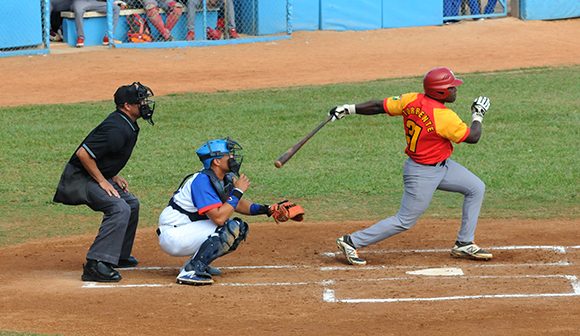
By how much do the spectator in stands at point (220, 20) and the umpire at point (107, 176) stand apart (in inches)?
451

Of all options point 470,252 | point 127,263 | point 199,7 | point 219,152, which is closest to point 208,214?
point 219,152

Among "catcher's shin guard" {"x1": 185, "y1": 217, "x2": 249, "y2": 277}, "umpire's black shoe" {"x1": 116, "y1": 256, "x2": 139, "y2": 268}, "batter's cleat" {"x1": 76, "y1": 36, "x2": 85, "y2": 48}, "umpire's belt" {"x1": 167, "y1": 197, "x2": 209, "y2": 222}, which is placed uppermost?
"batter's cleat" {"x1": 76, "y1": 36, "x2": 85, "y2": 48}

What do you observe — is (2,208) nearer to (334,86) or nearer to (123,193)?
(123,193)

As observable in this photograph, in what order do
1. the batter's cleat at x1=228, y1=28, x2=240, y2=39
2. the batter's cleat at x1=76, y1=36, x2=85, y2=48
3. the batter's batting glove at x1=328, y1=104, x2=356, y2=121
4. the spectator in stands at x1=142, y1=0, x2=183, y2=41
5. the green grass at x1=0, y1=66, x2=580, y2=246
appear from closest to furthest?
the batter's batting glove at x1=328, y1=104, x2=356, y2=121 → the green grass at x1=0, y1=66, x2=580, y2=246 → the spectator in stands at x1=142, y1=0, x2=183, y2=41 → the batter's cleat at x1=76, y1=36, x2=85, y2=48 → the batter's cleat at x1=228, y1=28, x2=240, y2=39

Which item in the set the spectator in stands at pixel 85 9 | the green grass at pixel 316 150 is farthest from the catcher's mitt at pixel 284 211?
the spectator in stands at pixel 85 9

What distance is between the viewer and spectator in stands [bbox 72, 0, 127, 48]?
19797 mm

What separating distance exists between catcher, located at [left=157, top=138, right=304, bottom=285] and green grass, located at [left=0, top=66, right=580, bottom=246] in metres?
2.49

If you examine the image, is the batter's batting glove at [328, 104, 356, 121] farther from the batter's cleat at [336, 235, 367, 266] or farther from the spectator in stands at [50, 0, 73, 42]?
the spectator in stands at [50, 0, 73, 42]

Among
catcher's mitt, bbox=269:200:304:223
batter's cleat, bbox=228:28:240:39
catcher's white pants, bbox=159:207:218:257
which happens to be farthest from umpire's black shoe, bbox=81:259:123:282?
batter's cleat, bbox=228:28:240:39

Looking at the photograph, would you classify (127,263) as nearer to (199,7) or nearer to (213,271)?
(213,271)

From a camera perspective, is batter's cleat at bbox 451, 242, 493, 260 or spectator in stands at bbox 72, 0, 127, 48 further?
spectator in stands at bbox 72, 0, 127, 48

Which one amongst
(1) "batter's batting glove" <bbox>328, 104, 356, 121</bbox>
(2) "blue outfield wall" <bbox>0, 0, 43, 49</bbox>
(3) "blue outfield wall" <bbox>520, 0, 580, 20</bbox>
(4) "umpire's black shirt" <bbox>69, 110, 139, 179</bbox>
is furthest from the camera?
(3) "blue outfield wall" <bbox>520, 0, 580, 20</bbox>

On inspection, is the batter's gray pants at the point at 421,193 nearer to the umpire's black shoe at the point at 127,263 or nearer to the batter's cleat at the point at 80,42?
the umpire's black shoe at the point at 127,263

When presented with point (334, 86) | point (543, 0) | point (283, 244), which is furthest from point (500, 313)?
point (543, 0)
